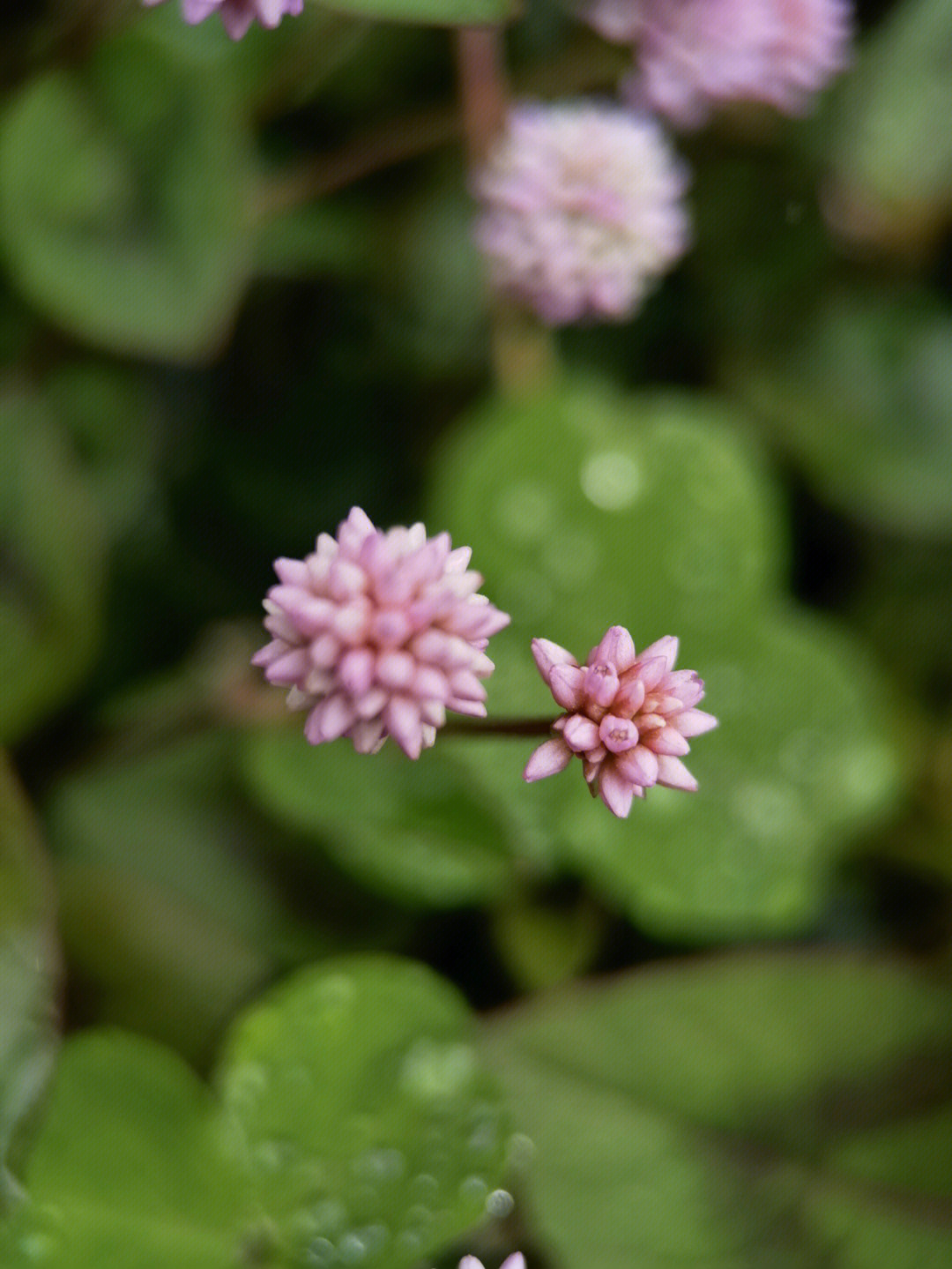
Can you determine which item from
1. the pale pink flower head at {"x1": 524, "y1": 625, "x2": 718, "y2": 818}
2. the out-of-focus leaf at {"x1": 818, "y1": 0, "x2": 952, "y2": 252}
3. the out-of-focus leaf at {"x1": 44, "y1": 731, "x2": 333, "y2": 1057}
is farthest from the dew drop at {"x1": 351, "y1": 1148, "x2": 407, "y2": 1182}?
the out-of-focus leaf at {"x1": 818, "y1": 0, "x2": 952, "y2": 252}

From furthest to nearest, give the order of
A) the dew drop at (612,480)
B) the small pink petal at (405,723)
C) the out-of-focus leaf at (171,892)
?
the dew drop at (612,480), the out-of-focus leaf at (171,892), the small pink petal at (405,723)

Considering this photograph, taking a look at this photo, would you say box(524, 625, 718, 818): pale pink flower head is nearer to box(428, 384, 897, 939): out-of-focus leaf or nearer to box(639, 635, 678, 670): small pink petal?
box(639, 635, 678, 670): small pink petal

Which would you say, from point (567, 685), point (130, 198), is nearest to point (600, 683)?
point (567, 685)

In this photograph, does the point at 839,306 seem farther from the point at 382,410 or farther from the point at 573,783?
the point at 573,783

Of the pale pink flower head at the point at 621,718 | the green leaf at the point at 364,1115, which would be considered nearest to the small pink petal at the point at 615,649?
the pale pink flower head at the point at 621,718

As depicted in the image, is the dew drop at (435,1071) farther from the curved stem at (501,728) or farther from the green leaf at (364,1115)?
the curved stem at (501,728)
